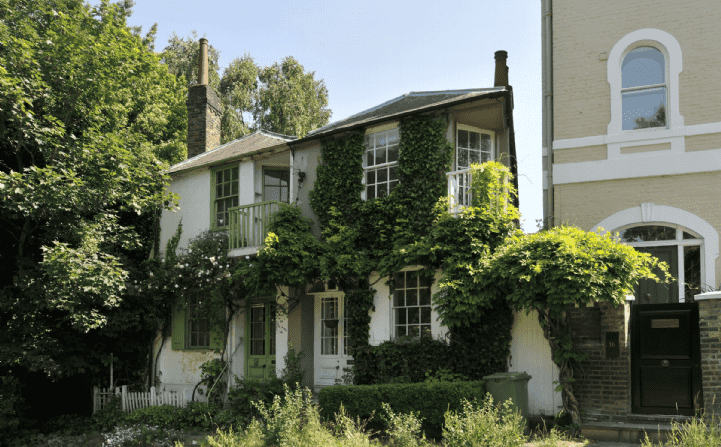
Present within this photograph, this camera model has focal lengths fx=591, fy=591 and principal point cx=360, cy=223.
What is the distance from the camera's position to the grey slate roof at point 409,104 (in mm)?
11535

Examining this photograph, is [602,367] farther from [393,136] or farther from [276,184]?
[276,184]

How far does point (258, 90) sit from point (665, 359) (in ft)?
78.8

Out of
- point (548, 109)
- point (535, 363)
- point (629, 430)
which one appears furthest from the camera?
point (548, 109)

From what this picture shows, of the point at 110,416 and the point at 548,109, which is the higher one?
the point at 548,109

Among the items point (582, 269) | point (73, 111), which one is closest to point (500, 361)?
point (582, 269)

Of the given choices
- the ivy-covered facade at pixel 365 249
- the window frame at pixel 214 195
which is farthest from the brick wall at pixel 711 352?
the window frame at pixel 214 195

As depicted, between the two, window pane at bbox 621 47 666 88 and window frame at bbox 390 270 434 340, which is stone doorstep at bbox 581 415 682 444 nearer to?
window frame at bbox 390 270 434 340

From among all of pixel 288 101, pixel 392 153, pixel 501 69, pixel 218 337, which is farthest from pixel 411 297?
pixel 288 101

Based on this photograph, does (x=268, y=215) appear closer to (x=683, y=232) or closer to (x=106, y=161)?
(x=106, y=161)

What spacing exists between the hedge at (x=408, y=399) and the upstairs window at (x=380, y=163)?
165 inches

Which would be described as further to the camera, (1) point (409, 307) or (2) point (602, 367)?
(1) point (409, 307)

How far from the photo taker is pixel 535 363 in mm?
9938

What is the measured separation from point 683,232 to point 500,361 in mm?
3594

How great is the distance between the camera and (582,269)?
28.1 feet
